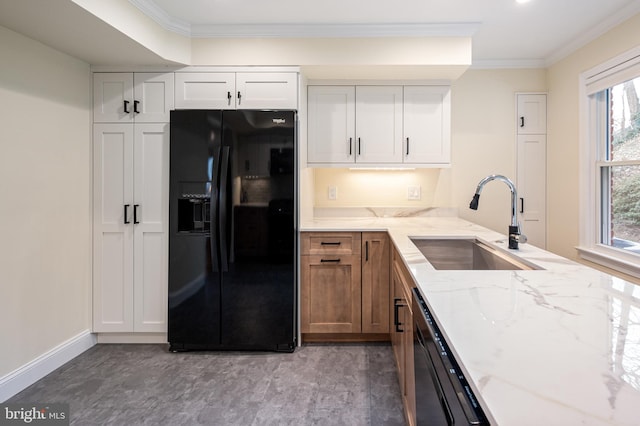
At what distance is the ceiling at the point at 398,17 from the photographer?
228 cm

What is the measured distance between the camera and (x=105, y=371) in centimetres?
233

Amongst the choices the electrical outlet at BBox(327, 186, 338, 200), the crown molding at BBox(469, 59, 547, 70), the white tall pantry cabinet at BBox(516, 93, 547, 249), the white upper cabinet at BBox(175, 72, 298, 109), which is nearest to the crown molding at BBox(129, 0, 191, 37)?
the white upper cabinet at BBox(175, 72, 298, 109)

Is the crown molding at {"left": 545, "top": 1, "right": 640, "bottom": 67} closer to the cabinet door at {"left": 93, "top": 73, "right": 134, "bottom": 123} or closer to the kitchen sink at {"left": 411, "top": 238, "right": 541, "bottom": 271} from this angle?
the kitchen sink at {"left": 411, "top": 238, "right": 541, "bottom": 271}

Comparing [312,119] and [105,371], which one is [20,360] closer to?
[105,371]

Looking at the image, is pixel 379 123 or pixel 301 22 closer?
pixel 301 22

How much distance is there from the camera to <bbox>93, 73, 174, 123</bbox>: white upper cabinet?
2.60 meters

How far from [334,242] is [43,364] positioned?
2.09m

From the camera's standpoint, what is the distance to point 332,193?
3.35 meters

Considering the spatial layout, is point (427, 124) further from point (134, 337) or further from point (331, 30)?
point (134, 337)

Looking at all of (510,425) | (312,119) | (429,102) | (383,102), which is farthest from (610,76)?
(510,425)

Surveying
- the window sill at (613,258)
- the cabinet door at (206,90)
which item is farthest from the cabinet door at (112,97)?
the window sill at (613,258)

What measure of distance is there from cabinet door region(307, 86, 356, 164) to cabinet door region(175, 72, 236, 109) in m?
0.70

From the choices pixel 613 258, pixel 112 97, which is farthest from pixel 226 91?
pixel 613 258

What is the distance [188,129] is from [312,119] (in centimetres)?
102
